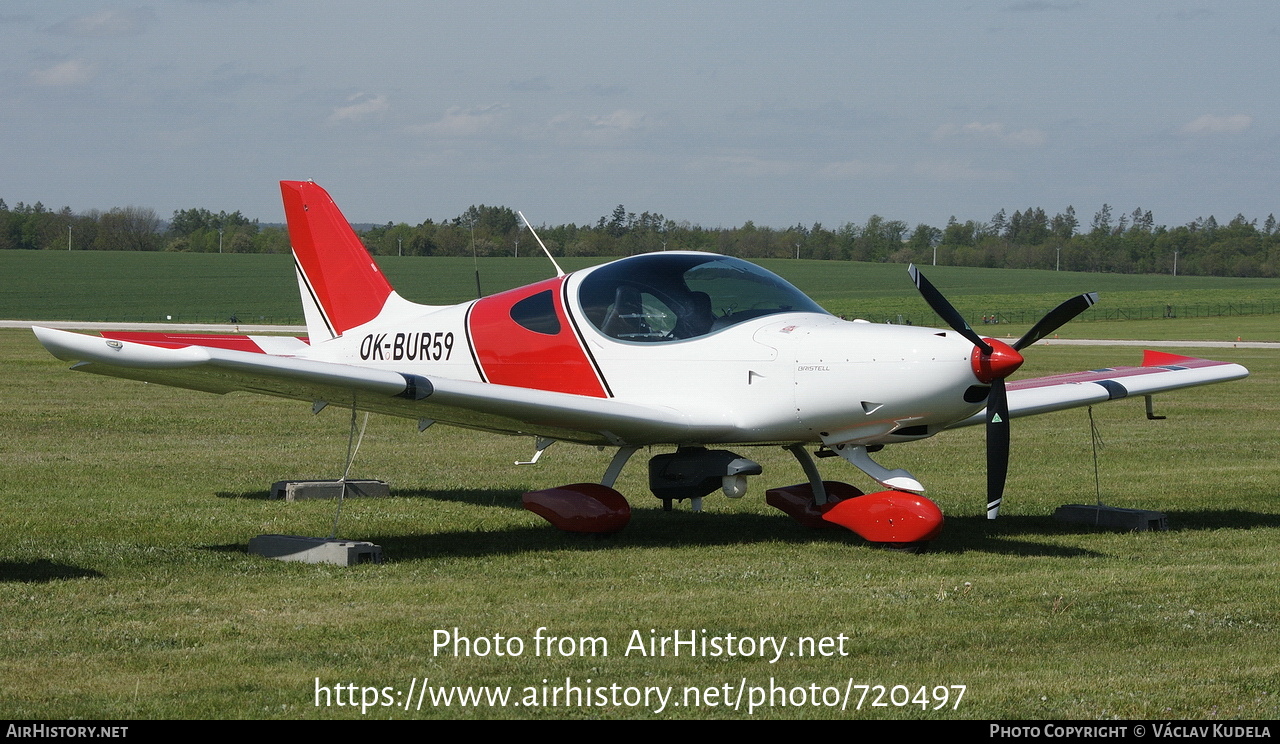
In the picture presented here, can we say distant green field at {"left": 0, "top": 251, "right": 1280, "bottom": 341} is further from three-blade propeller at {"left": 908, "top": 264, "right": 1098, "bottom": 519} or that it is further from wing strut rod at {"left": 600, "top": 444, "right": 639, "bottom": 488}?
three-blade propeller at {"left": 908, "top": 264, "right": 1098, "bottom": 519}

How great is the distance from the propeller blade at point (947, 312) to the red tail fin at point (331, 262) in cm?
580

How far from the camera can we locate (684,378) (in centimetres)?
1048

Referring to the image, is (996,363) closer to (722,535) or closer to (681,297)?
(681,297)

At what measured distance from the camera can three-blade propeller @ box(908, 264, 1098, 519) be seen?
9.22m

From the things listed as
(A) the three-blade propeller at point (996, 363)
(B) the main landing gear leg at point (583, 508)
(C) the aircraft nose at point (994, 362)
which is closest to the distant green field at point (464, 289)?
(B) the main landing gear leg at point (583, 508)

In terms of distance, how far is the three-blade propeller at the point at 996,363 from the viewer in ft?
30.2

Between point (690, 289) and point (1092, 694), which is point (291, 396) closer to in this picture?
point (690, 289)

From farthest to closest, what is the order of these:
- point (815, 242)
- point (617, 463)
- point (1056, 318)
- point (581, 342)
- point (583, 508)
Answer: point (815, 242), point (617, 463), point (581, 342), point (583, 508), point (1056, 318)

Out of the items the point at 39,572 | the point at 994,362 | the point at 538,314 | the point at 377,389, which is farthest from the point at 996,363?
the point at 39,572

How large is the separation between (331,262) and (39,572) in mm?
5566

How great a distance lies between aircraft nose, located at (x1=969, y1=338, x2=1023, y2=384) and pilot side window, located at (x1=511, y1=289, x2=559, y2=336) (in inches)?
142

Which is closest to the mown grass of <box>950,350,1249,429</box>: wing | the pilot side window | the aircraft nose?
<box>950,350,1249,429</box>: wing

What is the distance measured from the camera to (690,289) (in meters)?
10.7
